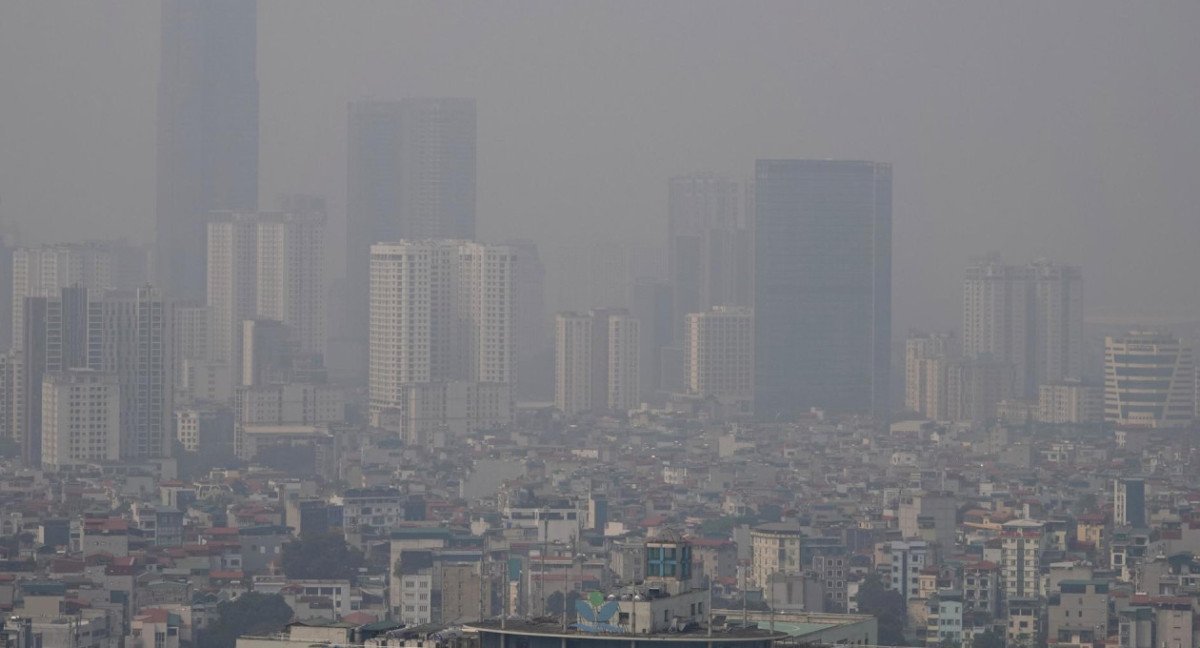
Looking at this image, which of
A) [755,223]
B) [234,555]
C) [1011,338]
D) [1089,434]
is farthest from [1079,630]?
[755,223]

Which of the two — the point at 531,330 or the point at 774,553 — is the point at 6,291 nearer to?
Result: the point at 531,330

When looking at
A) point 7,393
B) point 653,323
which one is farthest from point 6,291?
point 653,323

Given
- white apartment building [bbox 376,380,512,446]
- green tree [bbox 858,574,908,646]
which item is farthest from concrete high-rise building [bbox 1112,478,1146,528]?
white apartment building [bbox 376,380,512,446]

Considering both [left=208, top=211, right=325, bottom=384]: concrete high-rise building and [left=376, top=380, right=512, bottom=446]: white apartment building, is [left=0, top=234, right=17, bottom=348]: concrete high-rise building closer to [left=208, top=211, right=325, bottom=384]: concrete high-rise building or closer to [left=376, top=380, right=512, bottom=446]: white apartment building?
[left=376, top=380, right=512, bottom=446]: white apartment building

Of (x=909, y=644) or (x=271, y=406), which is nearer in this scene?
(x=909, y=644)

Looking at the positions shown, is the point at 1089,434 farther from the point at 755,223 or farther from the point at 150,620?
the point at 150,620

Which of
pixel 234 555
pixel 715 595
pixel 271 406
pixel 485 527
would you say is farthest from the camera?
pixel 271 406
